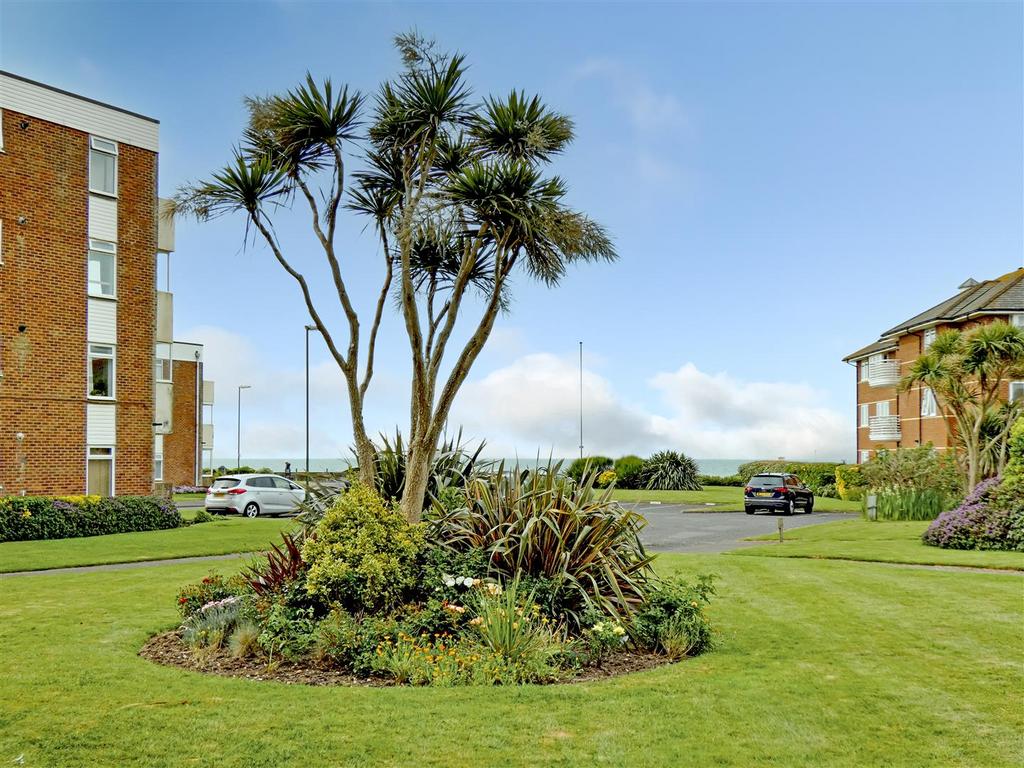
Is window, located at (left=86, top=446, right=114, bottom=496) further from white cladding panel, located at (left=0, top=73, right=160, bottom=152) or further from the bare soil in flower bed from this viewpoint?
the bare soil in flower bed

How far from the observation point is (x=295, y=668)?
731cm

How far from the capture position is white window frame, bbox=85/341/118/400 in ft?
81.6

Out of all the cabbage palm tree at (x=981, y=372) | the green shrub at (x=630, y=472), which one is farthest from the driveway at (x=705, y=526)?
the green shrub at (x=630, y=472)

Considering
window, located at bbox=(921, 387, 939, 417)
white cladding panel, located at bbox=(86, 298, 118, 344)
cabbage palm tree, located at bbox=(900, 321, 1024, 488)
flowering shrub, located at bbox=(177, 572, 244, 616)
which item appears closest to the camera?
flowering shrub, located at bbox=(177, 572, 244, 616)

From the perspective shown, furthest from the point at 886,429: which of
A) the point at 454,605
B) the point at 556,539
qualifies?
the point at 454,605

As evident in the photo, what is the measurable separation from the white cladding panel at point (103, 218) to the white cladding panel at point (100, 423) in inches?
191

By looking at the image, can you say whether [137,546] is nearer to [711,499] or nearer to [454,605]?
[454,605]

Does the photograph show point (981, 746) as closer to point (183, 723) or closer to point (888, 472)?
point (183, 723)

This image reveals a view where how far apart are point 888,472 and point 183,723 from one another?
1110 inches

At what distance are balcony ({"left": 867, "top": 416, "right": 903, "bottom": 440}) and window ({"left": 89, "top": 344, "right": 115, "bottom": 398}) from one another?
40354mm

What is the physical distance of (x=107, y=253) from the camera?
83.8 ft

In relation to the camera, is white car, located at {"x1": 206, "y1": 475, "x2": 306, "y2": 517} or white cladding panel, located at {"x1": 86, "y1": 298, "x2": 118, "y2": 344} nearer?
white cladding panel, located at {"x1": 86, "y1": 298, "x2": 118, "y2": 344}

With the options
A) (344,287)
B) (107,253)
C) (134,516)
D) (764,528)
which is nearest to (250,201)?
(344,287)

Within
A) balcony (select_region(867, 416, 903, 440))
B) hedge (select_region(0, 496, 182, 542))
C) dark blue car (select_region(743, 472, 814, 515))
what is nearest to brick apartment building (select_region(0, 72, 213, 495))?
hedge (select_region(0, 496, 182, 542))
